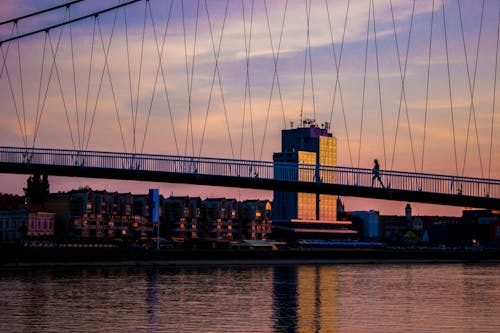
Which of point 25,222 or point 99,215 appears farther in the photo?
point 99,215

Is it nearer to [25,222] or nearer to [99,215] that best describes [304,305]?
[25,222]

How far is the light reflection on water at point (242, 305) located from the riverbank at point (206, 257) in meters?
29.3

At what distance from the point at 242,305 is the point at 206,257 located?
76.1 metres

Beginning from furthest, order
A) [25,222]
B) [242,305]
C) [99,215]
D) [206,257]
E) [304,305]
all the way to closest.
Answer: [99,215], [25,222], [206,257], [242,305], [304,305]

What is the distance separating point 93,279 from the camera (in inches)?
Result: 3056

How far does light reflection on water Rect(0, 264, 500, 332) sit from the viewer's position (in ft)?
136

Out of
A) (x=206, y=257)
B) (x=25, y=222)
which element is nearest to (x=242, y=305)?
(x=206, y=257)

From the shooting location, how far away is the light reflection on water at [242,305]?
41.5 metres

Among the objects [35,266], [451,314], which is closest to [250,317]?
[451,314]

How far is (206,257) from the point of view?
128 m

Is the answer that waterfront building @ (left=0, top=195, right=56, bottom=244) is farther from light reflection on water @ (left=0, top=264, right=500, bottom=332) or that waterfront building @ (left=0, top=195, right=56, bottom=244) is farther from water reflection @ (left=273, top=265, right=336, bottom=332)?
water reflection @ (left=273, top=265, right=336, bottom=332)

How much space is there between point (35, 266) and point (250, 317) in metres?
61.7

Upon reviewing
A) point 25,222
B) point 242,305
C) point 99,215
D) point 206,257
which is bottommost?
point 242,305

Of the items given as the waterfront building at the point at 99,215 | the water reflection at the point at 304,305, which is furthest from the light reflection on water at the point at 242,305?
the waterfront building at the point at 99,215
